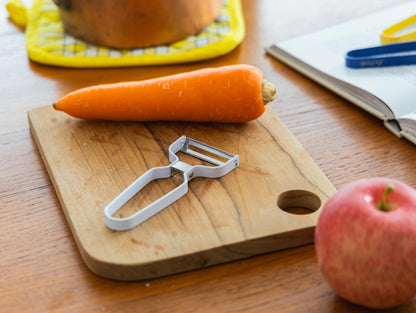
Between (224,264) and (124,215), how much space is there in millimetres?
125

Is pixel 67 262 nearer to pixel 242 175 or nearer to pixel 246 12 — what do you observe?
pixel 242 175

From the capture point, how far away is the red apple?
1.41ft

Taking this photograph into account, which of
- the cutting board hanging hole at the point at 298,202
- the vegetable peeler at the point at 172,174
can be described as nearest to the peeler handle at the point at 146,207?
the vegetable peeler at the point at 172,174

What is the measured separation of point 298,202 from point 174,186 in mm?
150

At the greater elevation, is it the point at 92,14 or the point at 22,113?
the point at 92,14

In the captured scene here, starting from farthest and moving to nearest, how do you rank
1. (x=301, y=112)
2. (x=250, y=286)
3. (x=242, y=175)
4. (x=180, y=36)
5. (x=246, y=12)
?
(x=246, y=12) → (x=180, y=36) → (x=301, y=112) → (x=242, y=175) → (x=250, y=286)

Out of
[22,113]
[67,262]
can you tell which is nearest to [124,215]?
[67,262]

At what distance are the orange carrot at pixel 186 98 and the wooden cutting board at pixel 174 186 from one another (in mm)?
19

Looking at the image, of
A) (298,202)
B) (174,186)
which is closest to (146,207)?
(174,186)

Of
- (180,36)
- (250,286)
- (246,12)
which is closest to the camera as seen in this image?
(250,286)

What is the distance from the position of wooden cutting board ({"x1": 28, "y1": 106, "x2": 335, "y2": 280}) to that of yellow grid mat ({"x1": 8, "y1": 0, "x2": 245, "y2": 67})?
0.19 metres

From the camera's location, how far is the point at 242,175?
0.64m

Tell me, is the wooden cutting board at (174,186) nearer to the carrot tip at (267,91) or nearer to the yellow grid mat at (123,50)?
the carrot tip at (267,91)

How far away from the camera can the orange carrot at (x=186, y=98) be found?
711mm
